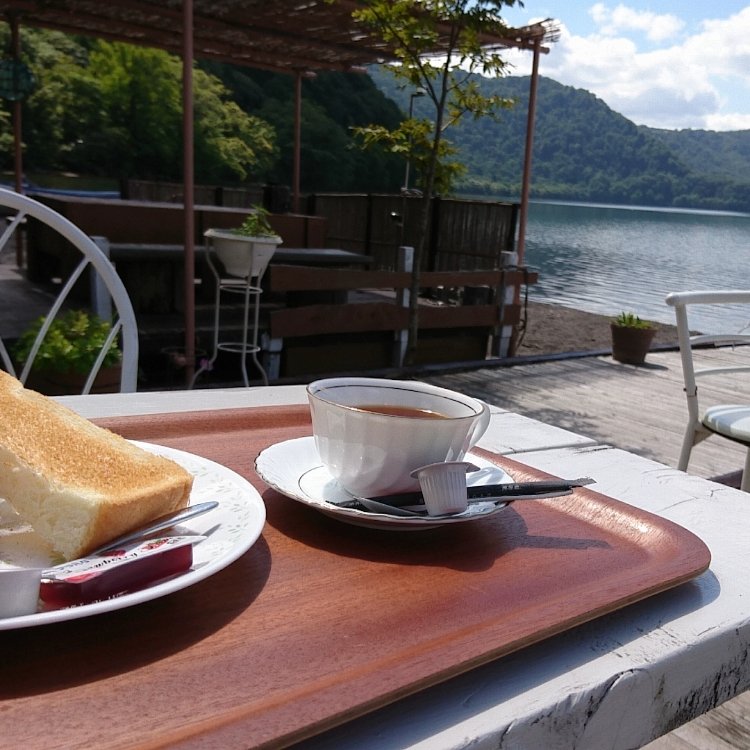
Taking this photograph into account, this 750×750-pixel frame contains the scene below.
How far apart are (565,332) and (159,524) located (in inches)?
471

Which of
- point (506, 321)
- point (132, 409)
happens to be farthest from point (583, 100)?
point (132, 409)

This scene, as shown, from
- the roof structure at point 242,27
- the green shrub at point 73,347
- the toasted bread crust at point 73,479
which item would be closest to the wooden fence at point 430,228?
the roof structure at point 242,27

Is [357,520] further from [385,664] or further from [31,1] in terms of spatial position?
[31,1]

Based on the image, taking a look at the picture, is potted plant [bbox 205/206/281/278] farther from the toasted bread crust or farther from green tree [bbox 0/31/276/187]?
green tree [bbox 0/31/276/187]

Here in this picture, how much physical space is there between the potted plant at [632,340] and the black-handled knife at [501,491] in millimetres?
7376

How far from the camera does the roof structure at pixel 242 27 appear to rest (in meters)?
6.88

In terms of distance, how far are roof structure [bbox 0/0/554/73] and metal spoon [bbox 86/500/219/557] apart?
6380mm

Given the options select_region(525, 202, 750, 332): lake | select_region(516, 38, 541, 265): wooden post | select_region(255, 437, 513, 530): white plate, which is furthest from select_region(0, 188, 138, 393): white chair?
select_region(525, 202, 750, 332): lake

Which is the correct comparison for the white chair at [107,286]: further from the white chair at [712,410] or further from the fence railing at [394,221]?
the fence railing at [394,221]

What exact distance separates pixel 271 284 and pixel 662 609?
565cm

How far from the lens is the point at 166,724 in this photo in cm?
47

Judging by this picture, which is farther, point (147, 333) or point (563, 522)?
point (147, 333)

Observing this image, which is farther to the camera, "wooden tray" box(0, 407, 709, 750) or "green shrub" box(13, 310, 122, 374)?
"green shrub" box(13, 310, 122, 374)

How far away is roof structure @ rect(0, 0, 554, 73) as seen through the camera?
6.88m
